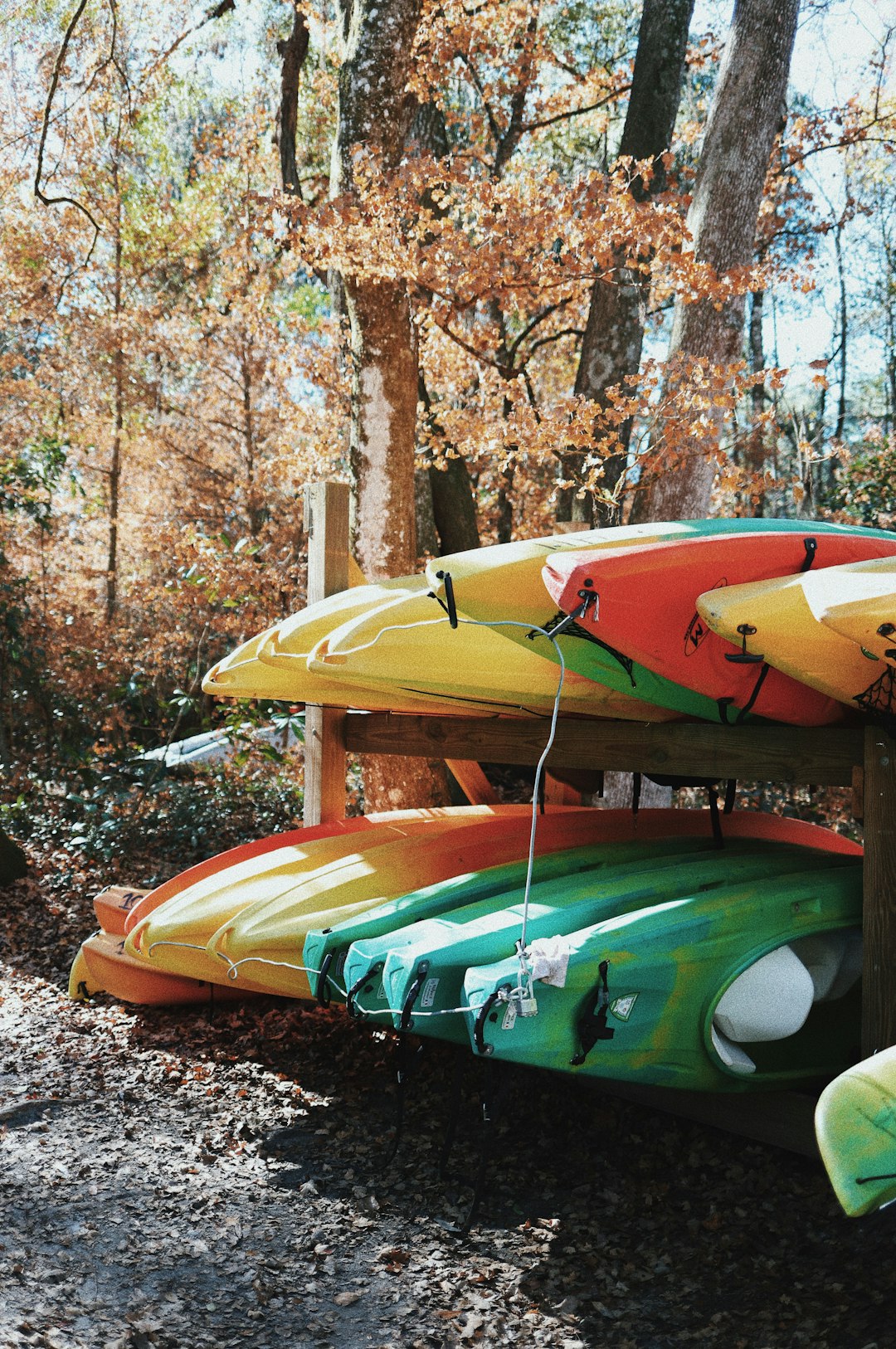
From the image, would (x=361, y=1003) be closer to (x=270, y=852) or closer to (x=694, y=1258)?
(x=694, y=1258)

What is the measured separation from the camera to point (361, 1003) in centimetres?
309

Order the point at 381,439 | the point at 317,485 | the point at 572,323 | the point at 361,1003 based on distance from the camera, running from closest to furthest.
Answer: the point at 361,1003, the point at 317,485, the point at 381,439, the point at 572,323

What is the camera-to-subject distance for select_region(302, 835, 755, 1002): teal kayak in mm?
3297

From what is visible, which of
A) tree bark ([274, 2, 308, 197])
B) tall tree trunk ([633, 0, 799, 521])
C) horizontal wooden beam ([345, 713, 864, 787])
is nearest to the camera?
horizontal wooden beam ([345, 713, 864, 787])

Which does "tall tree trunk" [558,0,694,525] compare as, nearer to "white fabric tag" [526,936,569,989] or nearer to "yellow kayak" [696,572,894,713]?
"yellow kayak" [696,572,894,713]

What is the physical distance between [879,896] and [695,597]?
96 cm

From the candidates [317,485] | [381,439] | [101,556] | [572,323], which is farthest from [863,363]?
[317,485]

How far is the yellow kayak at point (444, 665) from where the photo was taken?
3518 mm

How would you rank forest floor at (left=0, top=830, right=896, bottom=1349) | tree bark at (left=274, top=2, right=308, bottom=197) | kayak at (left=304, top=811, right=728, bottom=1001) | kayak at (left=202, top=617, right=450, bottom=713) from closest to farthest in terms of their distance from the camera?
forest floor at (left=0, top=830, right=896, bottom=1349) → kayak at (left=304, top=811, right=728, bottom=1001) → kayak at (left=202, top=617, right=450, bottom=713) → tree bark at (left=274, top=2, right=308, bottom=197)

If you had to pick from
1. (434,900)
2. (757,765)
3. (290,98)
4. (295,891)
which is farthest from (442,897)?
(290,98)

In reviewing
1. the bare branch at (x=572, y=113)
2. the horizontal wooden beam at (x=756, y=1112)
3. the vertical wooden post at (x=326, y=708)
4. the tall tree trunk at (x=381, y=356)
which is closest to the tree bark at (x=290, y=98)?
the bare branch at (x=572, y=113)

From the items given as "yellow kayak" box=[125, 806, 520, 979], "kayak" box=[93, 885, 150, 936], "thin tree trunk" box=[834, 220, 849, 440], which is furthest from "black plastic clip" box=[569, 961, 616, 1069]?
"thin tree trunk" box=[834, 220, 849, 440]

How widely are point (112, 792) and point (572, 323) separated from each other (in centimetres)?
703

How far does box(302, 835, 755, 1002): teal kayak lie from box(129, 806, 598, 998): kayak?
0.14 meters
